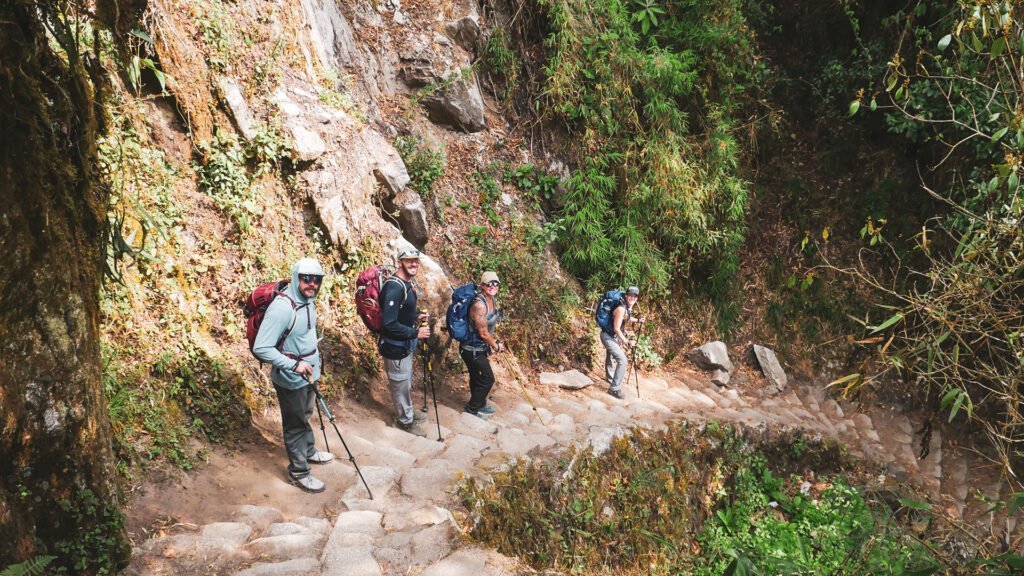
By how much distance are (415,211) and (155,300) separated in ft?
12.5

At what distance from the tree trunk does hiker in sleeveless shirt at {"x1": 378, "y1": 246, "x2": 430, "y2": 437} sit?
2.59 m

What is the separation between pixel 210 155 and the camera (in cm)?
593

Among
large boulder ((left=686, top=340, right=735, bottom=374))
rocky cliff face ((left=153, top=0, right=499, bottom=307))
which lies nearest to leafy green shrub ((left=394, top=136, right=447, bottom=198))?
rocky cliff face ((left=153, top=0, right=499, bottom=307))

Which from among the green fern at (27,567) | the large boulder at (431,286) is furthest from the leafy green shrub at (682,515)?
the large boulder at (431,286)

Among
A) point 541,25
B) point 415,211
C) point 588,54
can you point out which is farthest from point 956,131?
point 415,211

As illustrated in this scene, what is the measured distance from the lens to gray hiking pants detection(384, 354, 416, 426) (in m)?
5.62

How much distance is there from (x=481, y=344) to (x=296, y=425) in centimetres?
243

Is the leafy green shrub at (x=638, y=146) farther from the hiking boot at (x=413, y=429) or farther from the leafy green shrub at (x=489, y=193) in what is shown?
the hiking boot at (x=413, y=429)

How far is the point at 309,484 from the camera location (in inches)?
172

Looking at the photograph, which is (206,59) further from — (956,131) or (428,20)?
(956,131)

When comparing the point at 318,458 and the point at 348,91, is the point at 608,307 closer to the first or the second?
the point at 318,458

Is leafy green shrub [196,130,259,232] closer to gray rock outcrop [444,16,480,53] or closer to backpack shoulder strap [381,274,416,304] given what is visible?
backpack shoulder strap [381,274,416,304]

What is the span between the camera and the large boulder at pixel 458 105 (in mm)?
9805

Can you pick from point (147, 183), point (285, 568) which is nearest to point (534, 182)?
point (147, 183)
